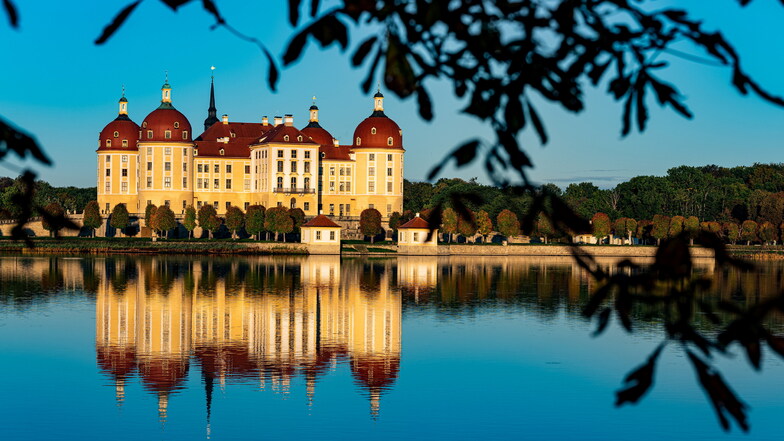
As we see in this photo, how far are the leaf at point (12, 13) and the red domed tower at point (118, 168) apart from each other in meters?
77.9

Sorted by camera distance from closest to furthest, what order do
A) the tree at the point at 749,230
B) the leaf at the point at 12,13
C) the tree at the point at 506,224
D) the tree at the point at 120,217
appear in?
the leaf at the point at 12,13, the tree at the point at 120,217, the tree at the point at 506,224, the tree at the point at 749,230

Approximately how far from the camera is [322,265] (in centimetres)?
5278

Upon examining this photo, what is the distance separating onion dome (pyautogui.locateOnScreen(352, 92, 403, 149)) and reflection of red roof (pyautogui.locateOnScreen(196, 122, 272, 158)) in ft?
28.8

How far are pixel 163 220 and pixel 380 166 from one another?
1888cm

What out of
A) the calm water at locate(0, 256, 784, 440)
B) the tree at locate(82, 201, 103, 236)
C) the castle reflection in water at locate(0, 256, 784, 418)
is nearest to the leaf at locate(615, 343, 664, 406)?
the castle reflection in water at locate(0, 256, 784, 418)

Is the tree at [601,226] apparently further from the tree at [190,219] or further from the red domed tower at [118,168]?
the red domed tower at [118,168]

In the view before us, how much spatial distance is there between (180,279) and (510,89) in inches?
1542

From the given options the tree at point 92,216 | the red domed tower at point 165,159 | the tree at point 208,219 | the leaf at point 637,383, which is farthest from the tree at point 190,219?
the leaf at point 637,383

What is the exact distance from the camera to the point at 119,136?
79438 millimetres

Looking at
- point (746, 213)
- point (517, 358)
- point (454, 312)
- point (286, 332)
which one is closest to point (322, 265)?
point (454, 312)

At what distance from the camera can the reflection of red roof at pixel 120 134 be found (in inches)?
3113

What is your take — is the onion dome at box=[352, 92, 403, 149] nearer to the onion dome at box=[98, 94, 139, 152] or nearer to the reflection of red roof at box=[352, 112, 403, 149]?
the reflection of red roof at box=[352, 112, 403, 149]

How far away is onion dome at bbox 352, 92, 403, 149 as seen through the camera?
79.8 metres

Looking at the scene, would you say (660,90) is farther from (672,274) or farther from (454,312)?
(454,312)
